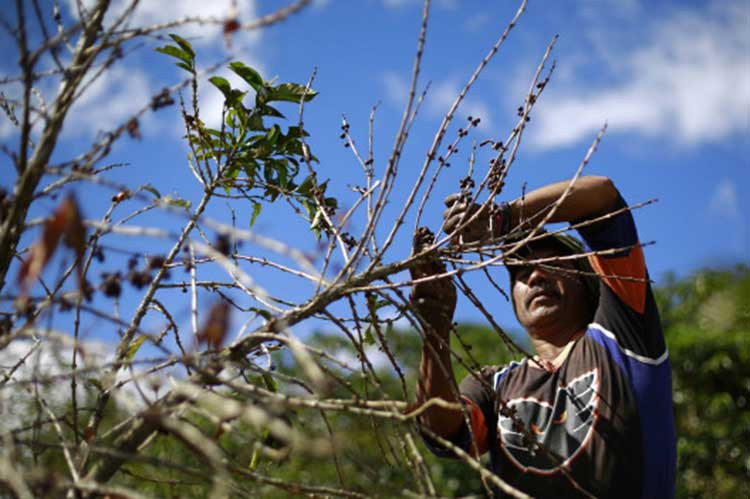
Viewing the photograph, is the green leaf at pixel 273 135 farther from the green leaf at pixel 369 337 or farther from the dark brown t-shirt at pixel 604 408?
the dark brown t-shirt at pixel 604 408

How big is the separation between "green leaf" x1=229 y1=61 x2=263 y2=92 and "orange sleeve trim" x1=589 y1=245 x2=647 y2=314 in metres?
1.21

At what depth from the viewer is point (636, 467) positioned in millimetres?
2311

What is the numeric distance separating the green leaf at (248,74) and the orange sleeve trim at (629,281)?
1.21 metres

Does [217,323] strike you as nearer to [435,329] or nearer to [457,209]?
[457,209]

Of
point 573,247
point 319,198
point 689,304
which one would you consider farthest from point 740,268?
point 319,198

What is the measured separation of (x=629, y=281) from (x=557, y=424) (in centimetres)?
51

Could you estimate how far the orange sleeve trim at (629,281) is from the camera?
100 inches

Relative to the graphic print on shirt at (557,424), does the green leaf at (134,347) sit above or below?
above

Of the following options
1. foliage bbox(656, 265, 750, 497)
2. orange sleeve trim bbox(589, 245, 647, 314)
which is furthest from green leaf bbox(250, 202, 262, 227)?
foliage bbox(656, 265, 750, 497)

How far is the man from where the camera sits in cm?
231

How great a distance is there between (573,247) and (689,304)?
48.0 ft

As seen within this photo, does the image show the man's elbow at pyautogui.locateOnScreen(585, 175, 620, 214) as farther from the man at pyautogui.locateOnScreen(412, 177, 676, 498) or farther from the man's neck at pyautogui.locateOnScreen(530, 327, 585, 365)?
the man's neck at pyautogui.locateOnScreen(530, 327, 585, 365)

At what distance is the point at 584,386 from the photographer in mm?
2484

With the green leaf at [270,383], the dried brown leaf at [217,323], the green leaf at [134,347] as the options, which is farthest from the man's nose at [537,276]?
the dried brown leaf at [217,323]
